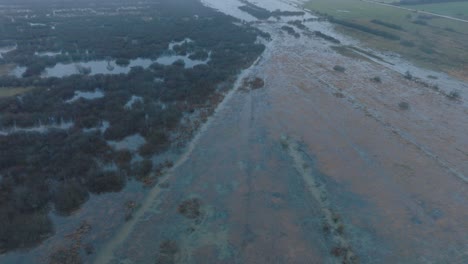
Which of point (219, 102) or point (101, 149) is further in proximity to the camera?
Answer: point (219, 102)

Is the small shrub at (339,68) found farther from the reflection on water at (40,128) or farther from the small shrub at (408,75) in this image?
the reflection on water at (40,128)

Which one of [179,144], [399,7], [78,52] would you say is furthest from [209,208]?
[399,7]

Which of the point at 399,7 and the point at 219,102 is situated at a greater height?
the point at 399,7

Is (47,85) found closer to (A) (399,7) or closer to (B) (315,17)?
(B) (315,17)

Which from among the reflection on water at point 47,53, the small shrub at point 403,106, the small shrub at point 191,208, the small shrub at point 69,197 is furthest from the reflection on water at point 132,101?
the small shrub at point 403,106

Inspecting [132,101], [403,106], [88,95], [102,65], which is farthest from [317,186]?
[102,65]

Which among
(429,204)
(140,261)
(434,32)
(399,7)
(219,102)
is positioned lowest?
(140,261)
